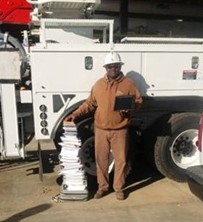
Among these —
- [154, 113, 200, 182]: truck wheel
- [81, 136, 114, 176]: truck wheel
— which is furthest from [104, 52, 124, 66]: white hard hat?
[154, 113, 200, 182]: truck wheel

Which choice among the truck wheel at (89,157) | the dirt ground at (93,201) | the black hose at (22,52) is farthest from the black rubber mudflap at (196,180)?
the black hose at (22,52)

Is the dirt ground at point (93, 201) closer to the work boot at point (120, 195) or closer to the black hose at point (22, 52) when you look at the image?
the work boot at point (120, 195)

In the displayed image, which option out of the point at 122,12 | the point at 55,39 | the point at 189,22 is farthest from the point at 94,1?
the point at 189,22

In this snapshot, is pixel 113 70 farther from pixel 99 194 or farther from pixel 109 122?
pixel 99 194

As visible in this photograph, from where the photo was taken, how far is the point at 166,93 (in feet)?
20.6

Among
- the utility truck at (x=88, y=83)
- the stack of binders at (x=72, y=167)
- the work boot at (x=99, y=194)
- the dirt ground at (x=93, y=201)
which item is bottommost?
the dirt ground at (x=93, y=201)

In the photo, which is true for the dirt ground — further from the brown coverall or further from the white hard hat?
the white hard hat

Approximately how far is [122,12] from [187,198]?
1050cm

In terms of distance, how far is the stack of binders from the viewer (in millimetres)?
5895

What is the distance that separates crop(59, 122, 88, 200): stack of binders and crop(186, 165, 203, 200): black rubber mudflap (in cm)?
162

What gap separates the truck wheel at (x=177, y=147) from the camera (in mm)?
6418

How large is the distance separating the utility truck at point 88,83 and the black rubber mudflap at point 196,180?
166 cm

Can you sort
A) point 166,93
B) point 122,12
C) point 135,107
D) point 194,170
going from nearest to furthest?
point 194,170, point 135,107, point 166,93, point 122,12

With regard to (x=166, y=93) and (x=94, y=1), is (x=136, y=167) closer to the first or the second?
(x=166, y=93)
